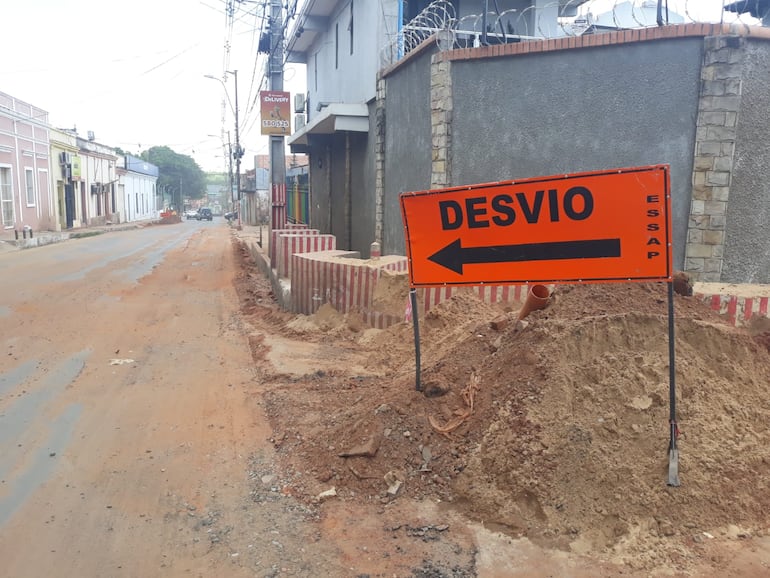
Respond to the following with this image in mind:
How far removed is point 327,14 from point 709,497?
18876 millimetres

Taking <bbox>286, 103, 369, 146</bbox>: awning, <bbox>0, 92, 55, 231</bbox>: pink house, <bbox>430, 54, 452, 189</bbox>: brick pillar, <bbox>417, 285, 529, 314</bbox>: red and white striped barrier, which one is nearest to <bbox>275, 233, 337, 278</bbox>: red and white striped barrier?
<bbox>430, 54, 452, 189</bbox>: brick pillar

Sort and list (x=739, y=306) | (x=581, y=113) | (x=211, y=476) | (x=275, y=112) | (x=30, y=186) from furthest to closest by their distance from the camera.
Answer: (x=30, y=186) → (x=275, y=112) → (x=581, y=113) → (x=739, y=306) → (x=211, y=476)

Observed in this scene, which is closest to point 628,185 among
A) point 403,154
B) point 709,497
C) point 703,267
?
point 709,497

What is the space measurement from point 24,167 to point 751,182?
3290 cm

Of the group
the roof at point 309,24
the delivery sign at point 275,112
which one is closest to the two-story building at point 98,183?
the roof at point 309,24

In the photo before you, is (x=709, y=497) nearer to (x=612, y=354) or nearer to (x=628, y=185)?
(x=612, y=354)

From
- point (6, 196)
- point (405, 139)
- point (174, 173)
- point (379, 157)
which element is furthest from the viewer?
point (174, 173)

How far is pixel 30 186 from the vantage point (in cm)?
3152

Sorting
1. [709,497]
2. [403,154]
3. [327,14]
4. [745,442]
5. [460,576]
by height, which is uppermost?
[327,14]

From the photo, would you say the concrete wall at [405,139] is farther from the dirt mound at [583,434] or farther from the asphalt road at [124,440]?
the dirt mound at [583,434]

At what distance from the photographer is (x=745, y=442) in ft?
12.8

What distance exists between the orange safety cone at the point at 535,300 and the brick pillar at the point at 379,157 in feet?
25.9

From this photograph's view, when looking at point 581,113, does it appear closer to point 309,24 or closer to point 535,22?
point 535,22

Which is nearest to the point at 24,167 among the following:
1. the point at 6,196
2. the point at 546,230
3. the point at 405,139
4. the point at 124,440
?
the point at 6,196
